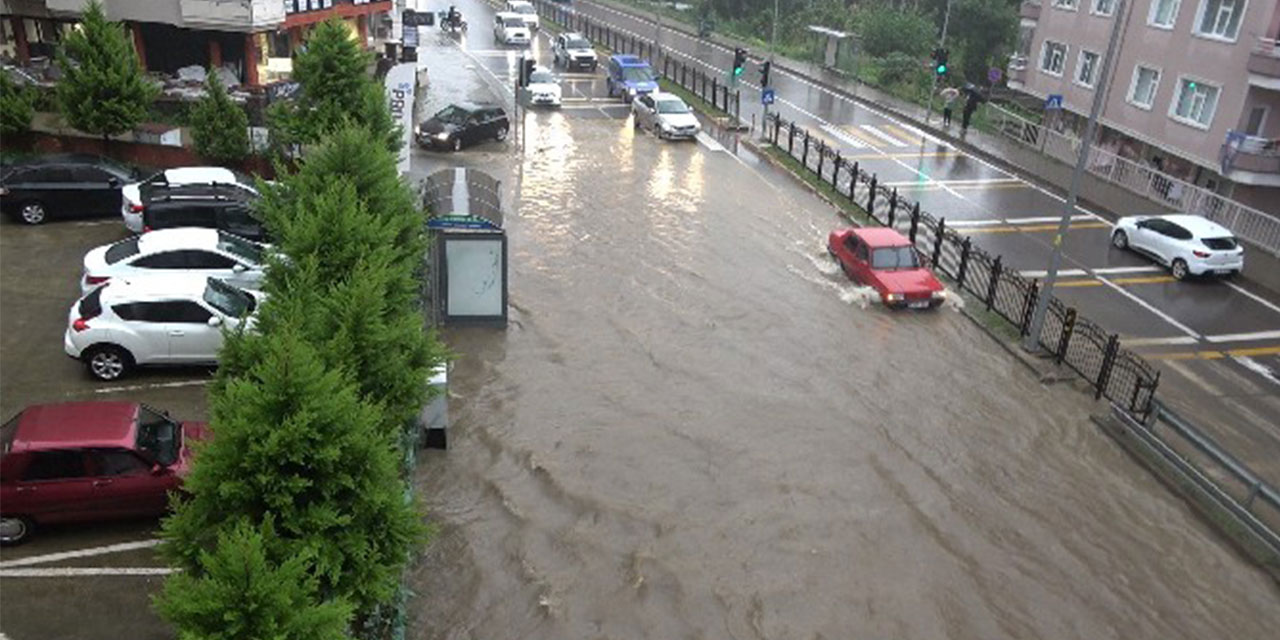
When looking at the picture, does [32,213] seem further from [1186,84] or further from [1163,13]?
[1163,13]

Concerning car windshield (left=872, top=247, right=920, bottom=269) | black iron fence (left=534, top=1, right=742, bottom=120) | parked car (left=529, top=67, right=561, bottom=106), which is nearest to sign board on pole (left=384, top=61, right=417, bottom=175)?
parked car (left=529, top=67, right=561, bottom=106)

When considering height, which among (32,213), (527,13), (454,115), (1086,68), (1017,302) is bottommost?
(1017,302)

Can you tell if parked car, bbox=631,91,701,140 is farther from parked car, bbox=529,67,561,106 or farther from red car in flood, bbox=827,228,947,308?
red car in flood, bbox=827,228,947,308

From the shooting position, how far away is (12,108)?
2358 cm

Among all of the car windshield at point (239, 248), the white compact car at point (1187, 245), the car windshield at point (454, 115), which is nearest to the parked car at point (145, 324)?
the car windshield at point (239, 248)

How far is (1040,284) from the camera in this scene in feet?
76.0

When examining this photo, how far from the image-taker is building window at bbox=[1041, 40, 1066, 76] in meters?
38.6

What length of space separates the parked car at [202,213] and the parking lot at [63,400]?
6.06 ft

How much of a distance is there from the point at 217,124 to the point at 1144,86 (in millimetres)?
30382

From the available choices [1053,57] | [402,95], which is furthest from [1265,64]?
[402,95]

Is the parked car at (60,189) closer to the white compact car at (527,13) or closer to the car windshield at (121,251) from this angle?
the car windshield at (121,251)

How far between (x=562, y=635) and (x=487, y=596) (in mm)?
1165

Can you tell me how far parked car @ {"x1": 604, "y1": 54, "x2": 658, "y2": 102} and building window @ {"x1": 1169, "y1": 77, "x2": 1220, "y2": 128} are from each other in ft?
65.7

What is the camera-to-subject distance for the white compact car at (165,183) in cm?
1986
